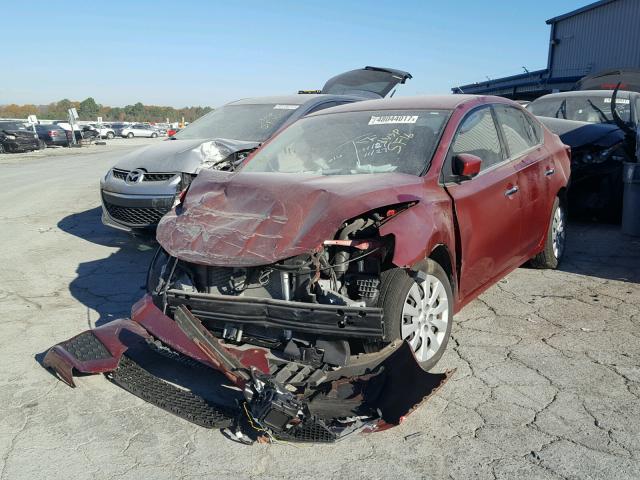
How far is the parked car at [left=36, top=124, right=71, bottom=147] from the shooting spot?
3033 cm

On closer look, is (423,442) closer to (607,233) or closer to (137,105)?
(607,233)

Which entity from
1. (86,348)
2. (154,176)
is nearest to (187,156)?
(154,176)

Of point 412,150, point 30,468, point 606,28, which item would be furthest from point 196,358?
point 606,28

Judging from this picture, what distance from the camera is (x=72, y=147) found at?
32.2 meters

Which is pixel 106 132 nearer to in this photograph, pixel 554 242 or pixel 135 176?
pixel 135 176

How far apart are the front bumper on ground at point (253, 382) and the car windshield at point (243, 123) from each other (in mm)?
4074

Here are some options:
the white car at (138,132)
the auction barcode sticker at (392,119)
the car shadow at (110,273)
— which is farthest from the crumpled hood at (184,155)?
the white car at (138,132)

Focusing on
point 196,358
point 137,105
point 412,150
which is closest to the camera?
point 196,358

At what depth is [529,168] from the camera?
497 centimetres

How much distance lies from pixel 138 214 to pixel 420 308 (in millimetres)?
4102

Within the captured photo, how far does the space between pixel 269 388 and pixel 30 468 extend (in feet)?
3.86

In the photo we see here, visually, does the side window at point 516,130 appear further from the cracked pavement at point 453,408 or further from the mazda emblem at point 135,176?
the mazda emblem at point 135,176

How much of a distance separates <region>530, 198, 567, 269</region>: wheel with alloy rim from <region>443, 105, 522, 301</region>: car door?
0.82 meters

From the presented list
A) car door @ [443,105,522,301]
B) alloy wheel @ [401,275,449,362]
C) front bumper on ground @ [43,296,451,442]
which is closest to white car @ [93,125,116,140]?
car door @ [443,105,522,301]
